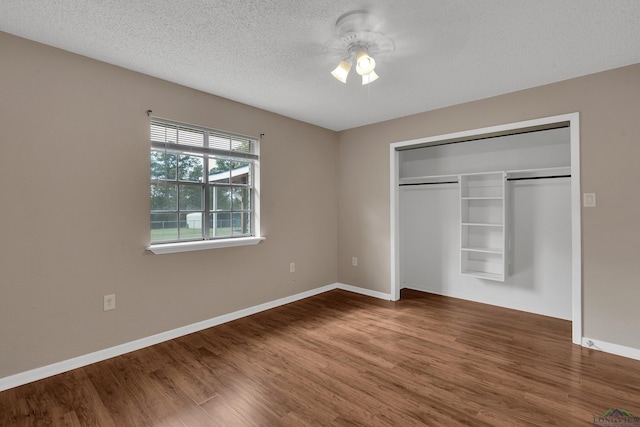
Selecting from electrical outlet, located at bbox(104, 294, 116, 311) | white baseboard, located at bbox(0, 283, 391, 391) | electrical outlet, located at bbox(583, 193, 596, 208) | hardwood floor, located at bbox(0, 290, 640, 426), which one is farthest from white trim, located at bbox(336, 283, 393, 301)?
electrical outlet, located at bbox(104, 294, 116, 311)

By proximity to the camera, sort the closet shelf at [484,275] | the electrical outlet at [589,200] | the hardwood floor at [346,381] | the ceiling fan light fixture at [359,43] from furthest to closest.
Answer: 1. the closet shelf at [484,275]
2. the electrical outlet at [589,200]
3. the ceiling fan light fixture at [359,43]
4. the hardwood floor at [346,381]

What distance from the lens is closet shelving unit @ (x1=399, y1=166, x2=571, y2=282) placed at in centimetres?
380

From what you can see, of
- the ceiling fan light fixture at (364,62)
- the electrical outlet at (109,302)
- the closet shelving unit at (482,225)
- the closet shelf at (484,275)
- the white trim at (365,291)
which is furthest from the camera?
the white trim at (365,291)

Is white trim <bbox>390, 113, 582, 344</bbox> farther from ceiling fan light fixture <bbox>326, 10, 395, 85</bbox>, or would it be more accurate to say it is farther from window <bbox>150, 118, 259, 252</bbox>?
window <bbox>150, 118, 259, 252</bbox>

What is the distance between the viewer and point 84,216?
8.29ft

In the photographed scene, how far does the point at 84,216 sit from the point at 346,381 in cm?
247

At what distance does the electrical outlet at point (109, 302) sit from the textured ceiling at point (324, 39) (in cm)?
201

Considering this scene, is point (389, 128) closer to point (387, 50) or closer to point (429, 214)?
point (429, 214)

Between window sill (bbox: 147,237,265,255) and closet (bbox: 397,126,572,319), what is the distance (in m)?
2.15

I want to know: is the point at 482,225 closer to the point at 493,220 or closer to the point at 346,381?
the point at 493,220

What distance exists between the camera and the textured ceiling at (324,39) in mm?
1913

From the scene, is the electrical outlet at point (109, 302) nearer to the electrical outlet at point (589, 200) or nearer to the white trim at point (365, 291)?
the white trim at point (365, 291)

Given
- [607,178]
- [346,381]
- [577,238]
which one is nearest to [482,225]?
[577,238]

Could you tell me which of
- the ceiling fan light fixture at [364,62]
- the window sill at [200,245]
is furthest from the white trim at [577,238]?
the window sill at [200,245]
